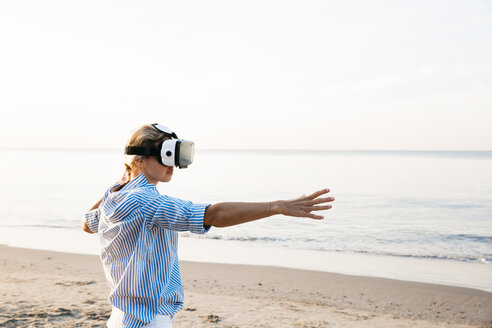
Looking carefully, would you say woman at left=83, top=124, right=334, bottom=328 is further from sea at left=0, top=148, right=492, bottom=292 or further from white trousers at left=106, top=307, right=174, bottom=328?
sea at left=0, top=148, right=492, bottom=292

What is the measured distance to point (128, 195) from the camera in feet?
6.55

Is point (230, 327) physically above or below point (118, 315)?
below

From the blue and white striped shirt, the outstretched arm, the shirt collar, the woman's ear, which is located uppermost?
the woman's ear

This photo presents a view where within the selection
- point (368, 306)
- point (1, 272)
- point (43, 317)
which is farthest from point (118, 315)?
point (1, 272)

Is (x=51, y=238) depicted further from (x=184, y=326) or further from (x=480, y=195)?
(x=480, y=195)

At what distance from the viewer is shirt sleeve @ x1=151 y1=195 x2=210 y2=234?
6.07 ft

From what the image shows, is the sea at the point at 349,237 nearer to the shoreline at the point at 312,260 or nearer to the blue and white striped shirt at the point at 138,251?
the shoreline at the point at 312,260

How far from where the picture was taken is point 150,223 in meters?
1.97

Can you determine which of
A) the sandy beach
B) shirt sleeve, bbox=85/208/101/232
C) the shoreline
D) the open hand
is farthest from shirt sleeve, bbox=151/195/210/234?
the shoreline

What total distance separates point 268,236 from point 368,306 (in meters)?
7.24

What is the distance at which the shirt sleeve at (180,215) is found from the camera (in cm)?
185

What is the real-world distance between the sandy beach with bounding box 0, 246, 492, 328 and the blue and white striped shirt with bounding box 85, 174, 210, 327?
3.93 meters

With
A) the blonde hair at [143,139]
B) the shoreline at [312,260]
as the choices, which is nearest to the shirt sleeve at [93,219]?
the blonde hair at [143,139]

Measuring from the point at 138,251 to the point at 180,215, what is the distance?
36 centimetres
